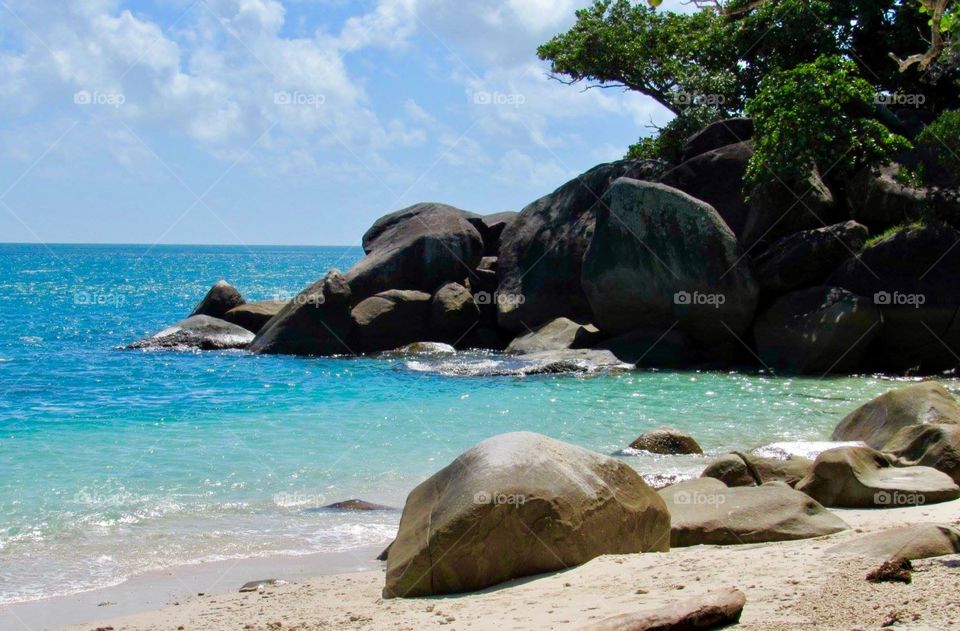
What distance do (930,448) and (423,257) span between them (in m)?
17.9

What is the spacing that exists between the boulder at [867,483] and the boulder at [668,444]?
3.37 meters

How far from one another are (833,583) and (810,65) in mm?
18370

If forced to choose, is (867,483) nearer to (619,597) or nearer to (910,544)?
(910,544)

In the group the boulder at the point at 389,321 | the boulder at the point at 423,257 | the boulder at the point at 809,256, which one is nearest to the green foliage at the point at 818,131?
the boulder at the point at 809,256

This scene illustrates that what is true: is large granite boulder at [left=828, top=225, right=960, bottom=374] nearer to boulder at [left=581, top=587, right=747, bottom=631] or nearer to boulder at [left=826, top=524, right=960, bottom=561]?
boulder at [left=826, top=524, right=960, bottom=561]

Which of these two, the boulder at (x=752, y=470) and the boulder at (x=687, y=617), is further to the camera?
the boulder at (x=752, y=470)

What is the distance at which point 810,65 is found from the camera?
70.4 ft

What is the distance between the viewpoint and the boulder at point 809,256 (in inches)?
773

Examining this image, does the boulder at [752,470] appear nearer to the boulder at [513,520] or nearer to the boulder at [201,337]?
the boulder at [513,520]

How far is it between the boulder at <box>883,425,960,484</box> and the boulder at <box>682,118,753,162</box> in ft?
46.5

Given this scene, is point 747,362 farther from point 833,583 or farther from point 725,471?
point 833,583

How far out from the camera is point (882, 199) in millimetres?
20219

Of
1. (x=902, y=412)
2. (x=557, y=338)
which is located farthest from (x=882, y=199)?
(x=902, y=412)

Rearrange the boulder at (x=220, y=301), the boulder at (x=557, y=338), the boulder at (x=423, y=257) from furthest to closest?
1. the boulder at (x=220, y=301)
2. the boulder at (x=423, y=257)
3. the boulder at (x=557, y=338)
